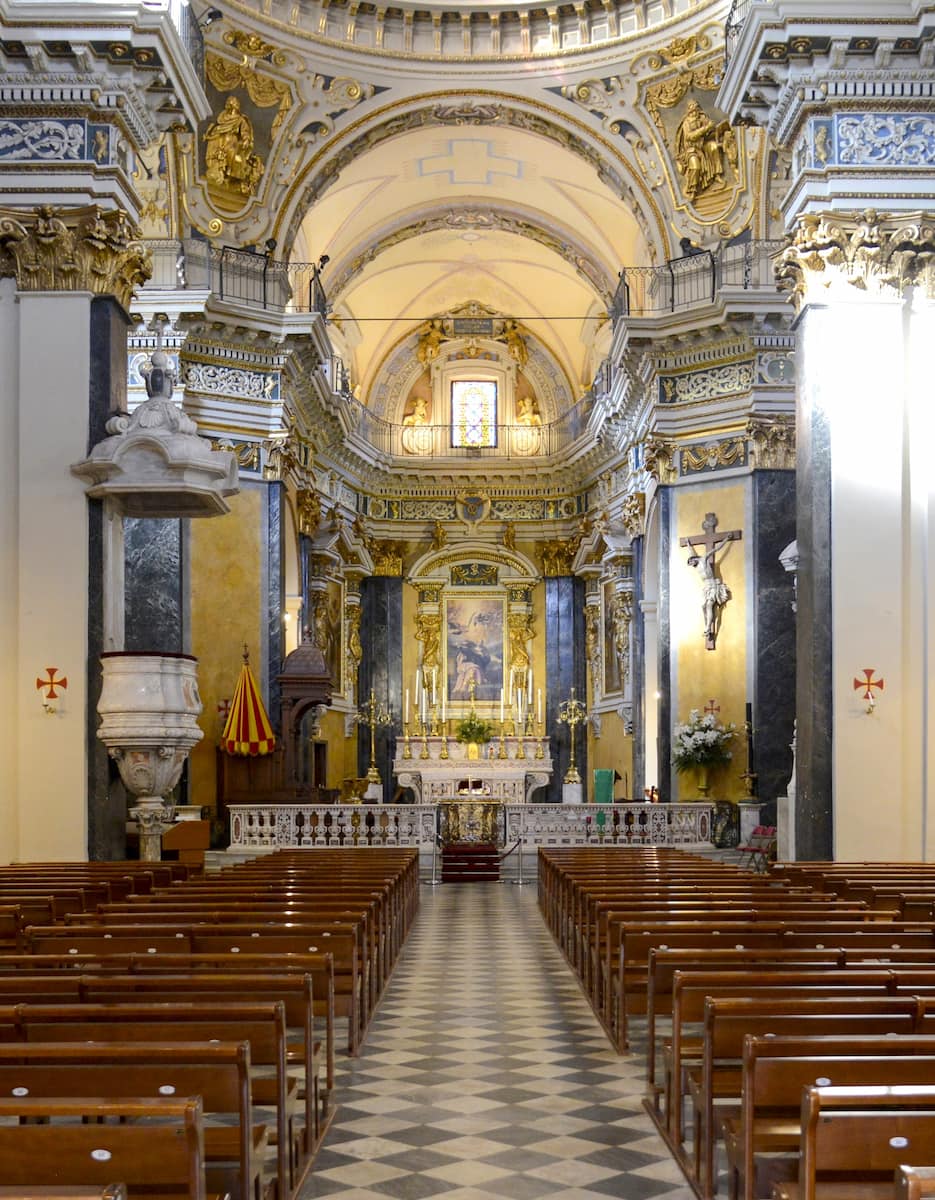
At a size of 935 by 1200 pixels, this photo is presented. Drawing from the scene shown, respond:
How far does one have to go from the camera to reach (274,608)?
21.0m

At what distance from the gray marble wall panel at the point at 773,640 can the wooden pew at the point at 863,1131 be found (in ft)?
55.4

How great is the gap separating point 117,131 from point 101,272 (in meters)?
1.26

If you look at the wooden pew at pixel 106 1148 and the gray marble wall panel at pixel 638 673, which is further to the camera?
the gray marble wall panel at pixel 638 673

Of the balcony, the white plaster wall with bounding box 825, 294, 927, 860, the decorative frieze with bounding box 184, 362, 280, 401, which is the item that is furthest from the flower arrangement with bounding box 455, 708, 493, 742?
the white plaster wall with bounding box 825, 294, 927, 860

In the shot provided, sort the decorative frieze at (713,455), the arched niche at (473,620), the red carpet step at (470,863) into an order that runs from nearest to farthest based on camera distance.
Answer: the red carpet step at (470,863)
the decorative frieze at (713,455)
the arched niche at (473,620)

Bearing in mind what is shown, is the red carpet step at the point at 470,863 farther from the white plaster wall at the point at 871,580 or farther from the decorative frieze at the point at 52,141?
the decorative frieze at the point at 52,141

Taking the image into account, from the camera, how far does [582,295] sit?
30.9 metres

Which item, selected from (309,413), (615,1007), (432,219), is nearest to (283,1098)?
(615,1007)

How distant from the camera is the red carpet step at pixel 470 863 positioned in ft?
62.6

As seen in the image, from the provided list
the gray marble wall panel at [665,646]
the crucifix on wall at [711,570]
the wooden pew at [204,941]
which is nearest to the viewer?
the wooden pew at [204,941]

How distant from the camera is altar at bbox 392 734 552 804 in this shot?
90.8ft

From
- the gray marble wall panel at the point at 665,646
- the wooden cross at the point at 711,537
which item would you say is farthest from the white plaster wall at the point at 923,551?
the gray marble wall panel at the point at 665,646

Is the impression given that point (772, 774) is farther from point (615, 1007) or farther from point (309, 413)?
point (615, 1007)

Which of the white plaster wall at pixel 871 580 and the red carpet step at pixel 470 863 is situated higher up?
the white plaster wall at pixel 871 580
